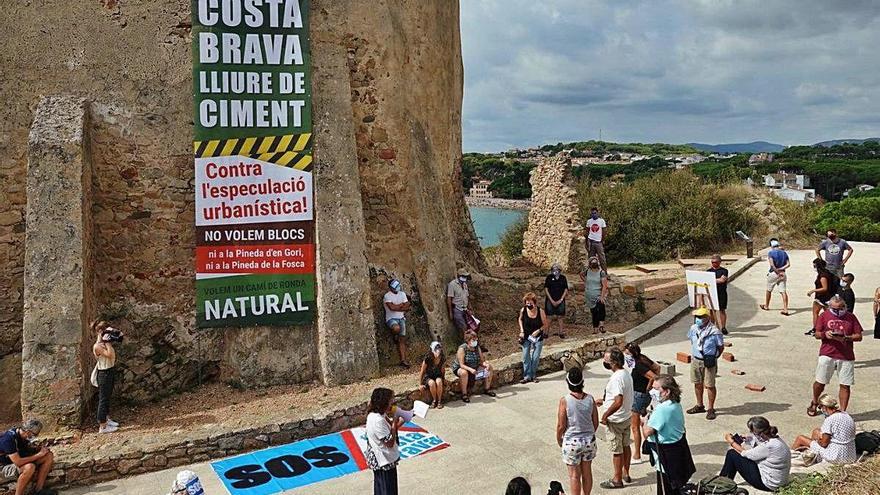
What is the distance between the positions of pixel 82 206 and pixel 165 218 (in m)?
1.20

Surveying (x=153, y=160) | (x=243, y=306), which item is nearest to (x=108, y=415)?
(x=243, y=306)

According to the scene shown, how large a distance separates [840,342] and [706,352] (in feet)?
5.05

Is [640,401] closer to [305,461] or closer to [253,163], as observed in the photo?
[305,461]

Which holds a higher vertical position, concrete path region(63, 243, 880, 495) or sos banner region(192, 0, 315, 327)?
sos banner region(192, 0, 315, 327)

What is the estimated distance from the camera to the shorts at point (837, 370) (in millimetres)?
7484

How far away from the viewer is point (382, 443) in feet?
18.0

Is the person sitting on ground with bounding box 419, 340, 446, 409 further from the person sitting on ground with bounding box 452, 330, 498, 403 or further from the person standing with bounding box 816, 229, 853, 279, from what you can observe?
the person standing with bounding box 816, 229, 853, 279

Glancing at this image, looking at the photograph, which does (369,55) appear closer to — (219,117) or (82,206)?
(219,117)

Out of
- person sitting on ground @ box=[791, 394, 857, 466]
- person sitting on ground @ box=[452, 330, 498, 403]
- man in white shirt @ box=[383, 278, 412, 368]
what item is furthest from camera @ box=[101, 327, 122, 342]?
person sitting on ground @ box=[791, 394, 857, 466]

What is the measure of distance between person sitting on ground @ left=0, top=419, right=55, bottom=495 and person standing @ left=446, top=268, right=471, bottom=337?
6.45m

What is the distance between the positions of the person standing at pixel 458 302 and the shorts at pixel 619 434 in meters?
5.01

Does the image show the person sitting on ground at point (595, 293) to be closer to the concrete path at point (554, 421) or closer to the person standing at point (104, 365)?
the concrete path at point (554, 421)

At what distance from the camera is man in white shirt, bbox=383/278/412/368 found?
1033cm

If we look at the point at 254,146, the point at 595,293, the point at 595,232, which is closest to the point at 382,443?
the point at 254,146
